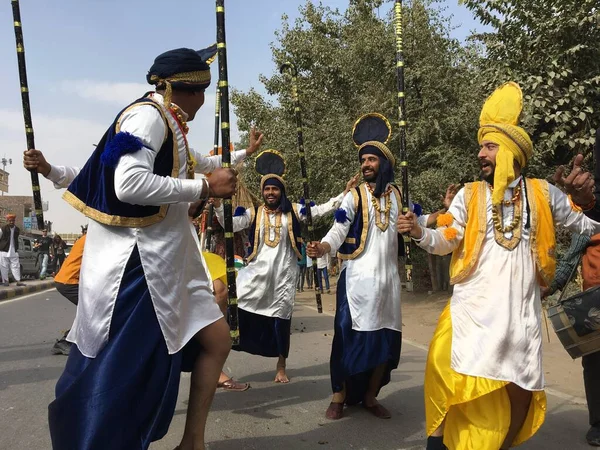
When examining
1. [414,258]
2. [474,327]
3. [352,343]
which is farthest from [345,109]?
[474,327]

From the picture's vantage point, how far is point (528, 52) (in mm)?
9781

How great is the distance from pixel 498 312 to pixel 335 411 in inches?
73.7

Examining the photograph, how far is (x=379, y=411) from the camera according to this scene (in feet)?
15.4

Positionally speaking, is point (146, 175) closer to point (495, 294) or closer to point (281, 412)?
point (495, 294)

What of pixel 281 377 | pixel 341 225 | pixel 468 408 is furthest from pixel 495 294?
pixel 281 377

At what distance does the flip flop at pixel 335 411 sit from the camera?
4.64 meters

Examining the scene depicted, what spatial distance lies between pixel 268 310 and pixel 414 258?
9369 millimetres

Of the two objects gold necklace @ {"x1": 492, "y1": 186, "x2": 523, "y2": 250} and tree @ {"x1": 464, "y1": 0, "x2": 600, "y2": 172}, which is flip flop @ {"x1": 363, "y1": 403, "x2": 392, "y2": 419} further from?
tree @ {"x1": 464, "y1": 0, "x2": 600, "y2": 172}

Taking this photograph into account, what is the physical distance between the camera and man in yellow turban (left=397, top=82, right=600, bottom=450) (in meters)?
3.27

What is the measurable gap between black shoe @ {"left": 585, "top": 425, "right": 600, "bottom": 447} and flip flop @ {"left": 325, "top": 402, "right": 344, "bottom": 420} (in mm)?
1807

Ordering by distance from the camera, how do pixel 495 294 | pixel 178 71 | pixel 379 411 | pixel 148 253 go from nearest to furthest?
pixel 148 253
pixel 178 71
pixel 495 294
pixel 379 411

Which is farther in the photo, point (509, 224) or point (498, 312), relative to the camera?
point (509, 224)

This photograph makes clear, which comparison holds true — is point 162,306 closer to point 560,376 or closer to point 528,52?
point 560,376

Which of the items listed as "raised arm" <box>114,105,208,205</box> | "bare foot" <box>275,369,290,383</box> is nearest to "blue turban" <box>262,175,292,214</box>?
"bare foot" <box>275,369,290,383</box>
